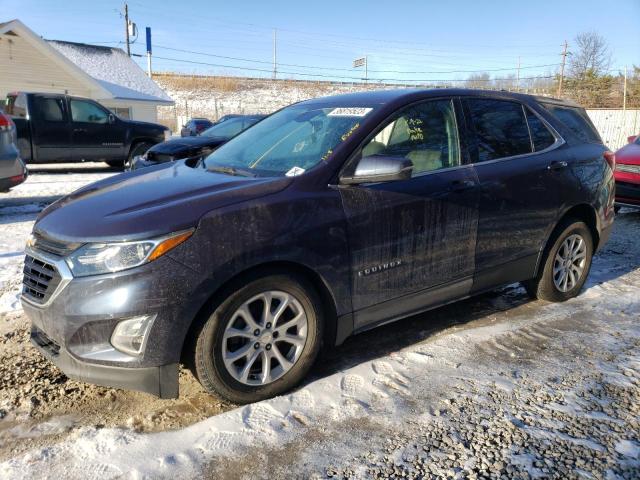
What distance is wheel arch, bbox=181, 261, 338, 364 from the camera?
2.68m

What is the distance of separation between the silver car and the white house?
17477 mm

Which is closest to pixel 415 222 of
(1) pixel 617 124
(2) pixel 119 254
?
(2) pixel 119 254

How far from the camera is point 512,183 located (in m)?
3.90

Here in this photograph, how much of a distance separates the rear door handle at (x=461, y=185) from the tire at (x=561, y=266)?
3.87 ft

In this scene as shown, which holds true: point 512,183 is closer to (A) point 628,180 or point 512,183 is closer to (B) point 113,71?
(A) point 628,180

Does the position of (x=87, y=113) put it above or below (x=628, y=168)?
above

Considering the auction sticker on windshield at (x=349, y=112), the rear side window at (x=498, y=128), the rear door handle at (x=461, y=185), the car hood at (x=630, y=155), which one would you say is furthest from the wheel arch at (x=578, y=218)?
the car hood at (x=630, y=155)

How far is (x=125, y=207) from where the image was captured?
2791 mm

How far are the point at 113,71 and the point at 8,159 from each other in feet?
83.0

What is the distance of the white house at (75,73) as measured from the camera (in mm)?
22469

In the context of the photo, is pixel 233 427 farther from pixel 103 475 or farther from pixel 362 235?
pixel 362 235

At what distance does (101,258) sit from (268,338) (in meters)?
0.96

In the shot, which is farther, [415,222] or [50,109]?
[50,109]

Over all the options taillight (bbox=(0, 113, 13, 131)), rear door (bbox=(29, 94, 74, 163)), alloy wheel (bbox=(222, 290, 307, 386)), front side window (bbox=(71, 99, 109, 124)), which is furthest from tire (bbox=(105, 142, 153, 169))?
alloy wheel (bbox=(222, 290, 307, 386))
